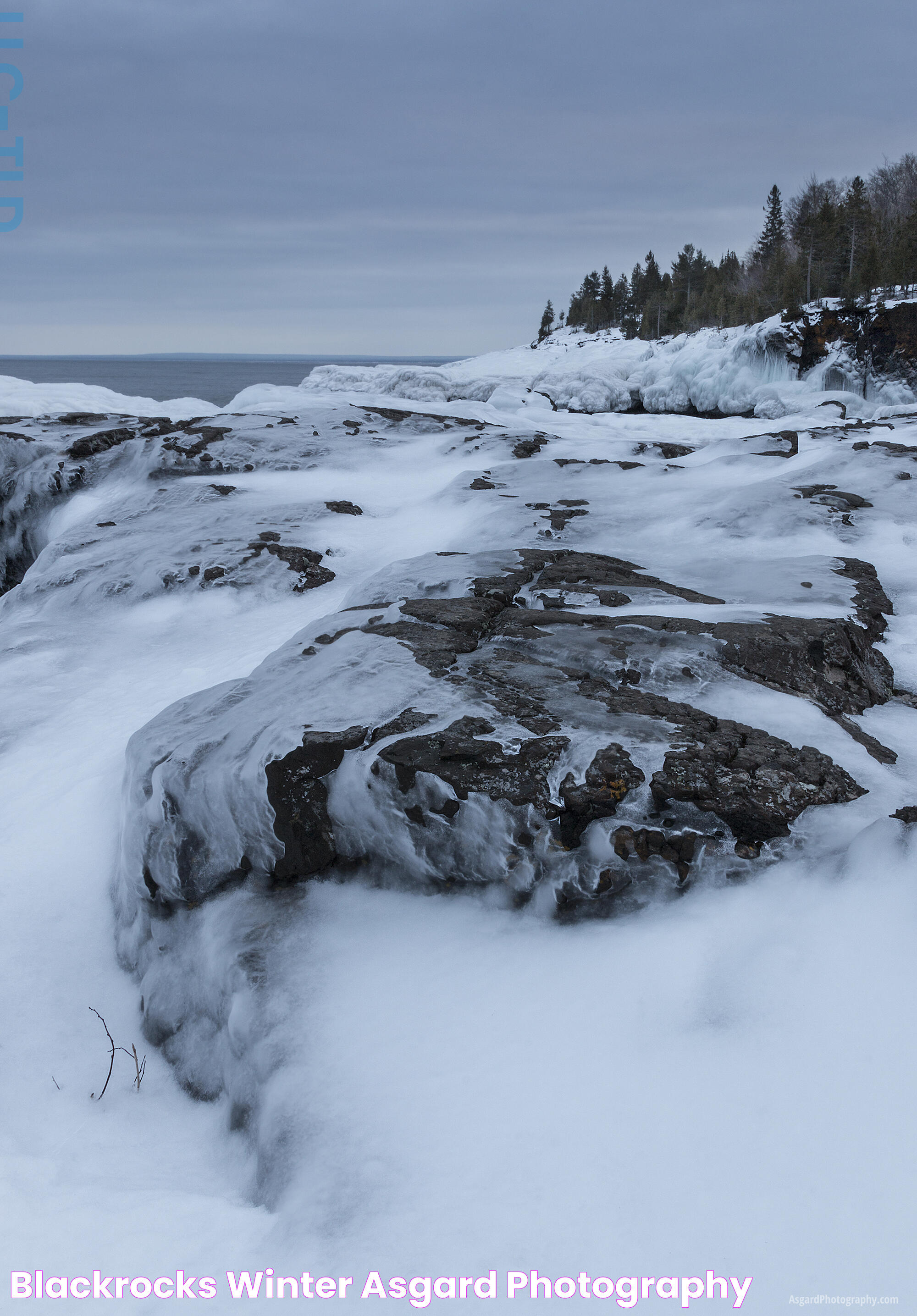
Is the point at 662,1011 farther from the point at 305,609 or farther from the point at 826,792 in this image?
the point at 305,609

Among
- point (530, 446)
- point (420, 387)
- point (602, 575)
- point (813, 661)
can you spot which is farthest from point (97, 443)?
point (420, 387)

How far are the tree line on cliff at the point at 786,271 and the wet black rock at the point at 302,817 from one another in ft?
109

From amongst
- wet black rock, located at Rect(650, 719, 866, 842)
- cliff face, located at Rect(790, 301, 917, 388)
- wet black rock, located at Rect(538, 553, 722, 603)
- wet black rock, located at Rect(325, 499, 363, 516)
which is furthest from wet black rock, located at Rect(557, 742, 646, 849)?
cliff face, located at Rect(790, 301, 917, 388)

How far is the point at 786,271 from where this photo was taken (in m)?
42.5

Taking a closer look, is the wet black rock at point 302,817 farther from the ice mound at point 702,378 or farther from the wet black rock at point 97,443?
the ice mound at point 702,378

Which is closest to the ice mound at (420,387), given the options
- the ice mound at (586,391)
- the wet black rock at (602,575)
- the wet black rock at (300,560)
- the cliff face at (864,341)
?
the ice mound at (586,391)

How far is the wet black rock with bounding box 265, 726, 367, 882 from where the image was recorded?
4.20 meters

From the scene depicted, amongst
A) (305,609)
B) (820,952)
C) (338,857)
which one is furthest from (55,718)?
(820,952)

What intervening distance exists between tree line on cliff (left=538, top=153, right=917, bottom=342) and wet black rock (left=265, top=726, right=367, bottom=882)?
1309 inches

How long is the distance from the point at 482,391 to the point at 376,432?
73.9 ft

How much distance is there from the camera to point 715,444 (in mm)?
14000

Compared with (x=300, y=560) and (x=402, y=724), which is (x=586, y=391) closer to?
(x=300, y=560)

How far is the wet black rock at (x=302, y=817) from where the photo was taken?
13.8 feet

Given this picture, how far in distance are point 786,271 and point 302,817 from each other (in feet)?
160
